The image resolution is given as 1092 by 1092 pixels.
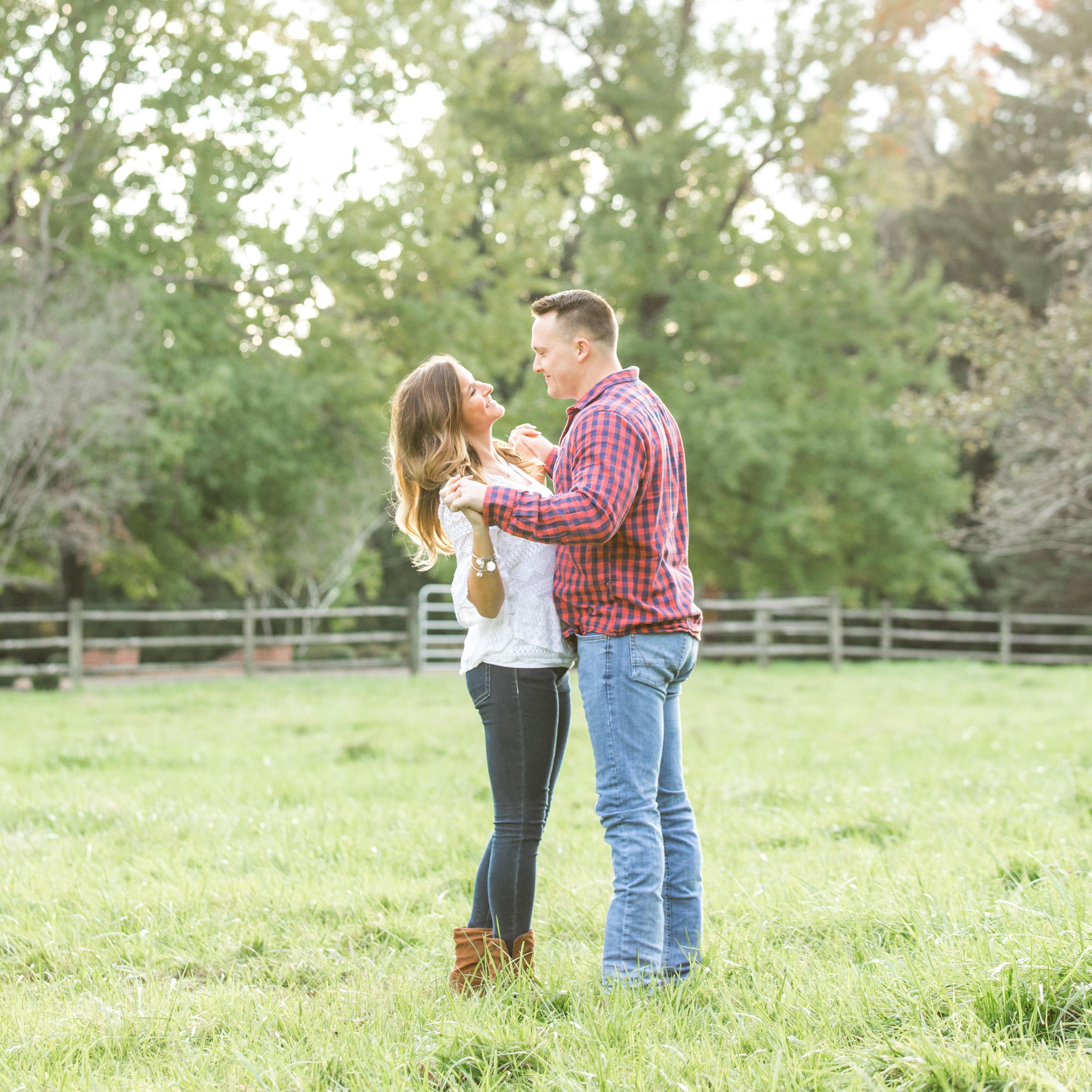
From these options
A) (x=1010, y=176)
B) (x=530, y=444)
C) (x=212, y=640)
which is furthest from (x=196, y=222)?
(x=1010, y=176)

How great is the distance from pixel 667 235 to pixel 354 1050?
17654 millimetres

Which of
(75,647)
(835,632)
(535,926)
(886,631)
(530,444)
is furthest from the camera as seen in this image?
(886,631)

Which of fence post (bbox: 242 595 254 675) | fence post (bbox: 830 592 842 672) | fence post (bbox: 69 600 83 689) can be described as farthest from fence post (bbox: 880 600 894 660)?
fence post (bbox: 69 600 83 689)

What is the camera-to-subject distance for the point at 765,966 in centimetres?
286

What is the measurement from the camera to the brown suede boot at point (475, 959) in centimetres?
280

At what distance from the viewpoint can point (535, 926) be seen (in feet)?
11.6

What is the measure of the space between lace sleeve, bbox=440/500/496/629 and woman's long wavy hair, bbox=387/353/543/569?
51 millimetres

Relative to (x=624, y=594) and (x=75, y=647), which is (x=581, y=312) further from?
(x=75, y=647)

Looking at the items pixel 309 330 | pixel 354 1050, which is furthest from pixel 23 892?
pixel 309 330

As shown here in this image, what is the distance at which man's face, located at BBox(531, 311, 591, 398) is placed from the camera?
285cm

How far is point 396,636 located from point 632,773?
1411 centimetres

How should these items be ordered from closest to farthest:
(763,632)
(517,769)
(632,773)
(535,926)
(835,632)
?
(632,773)
(517,769)
(535,926)
(763,632)
(835,632)

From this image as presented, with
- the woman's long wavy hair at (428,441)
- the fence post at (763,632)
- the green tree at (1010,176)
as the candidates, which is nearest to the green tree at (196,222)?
the fence post at (763,632)

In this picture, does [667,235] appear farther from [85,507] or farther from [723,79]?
[85,507]
